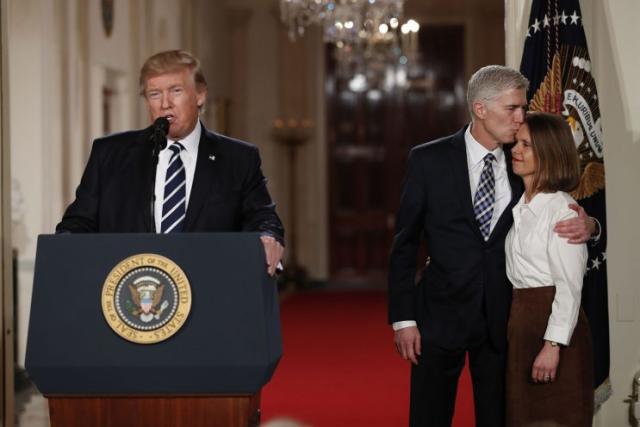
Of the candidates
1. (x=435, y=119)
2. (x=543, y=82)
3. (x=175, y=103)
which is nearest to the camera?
(x=175, y=103)

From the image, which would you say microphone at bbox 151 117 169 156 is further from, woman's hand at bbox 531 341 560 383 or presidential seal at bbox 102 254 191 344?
woman's hand at bbox 531 341 560 383

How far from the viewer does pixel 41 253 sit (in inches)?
106

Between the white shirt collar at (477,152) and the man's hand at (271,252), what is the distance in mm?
1026

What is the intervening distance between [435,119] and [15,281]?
28.5 ft

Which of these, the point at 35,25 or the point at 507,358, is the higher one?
the point at 35,25

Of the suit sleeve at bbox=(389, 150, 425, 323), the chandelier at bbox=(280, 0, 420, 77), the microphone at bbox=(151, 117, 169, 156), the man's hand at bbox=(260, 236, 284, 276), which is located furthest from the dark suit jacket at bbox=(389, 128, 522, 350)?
the chandelier at bbox=(280, 0, 420, 77)

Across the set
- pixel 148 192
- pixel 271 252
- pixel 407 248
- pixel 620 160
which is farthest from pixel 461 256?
pixel 620 160

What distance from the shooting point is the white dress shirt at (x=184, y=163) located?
324 cm

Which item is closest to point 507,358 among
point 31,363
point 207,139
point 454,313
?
point 454,313

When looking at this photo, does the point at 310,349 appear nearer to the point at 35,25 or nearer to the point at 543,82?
the point at 35,25

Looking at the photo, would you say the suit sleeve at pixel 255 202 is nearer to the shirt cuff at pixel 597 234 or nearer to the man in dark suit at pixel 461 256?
the man in dark suit at pixel 461 256

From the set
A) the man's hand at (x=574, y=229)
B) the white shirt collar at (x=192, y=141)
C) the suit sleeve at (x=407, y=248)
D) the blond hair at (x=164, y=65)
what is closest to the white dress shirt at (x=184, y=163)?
the white shirt collar at (x=192, y=141)

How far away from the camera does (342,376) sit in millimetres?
7895

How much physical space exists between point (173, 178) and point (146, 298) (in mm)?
676
